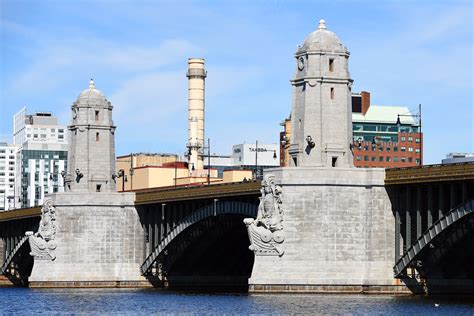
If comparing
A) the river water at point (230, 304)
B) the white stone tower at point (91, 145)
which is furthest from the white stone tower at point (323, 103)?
the white stone tower at point (91, 145)

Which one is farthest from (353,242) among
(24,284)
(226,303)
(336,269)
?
(24,284)

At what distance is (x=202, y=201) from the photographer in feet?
520

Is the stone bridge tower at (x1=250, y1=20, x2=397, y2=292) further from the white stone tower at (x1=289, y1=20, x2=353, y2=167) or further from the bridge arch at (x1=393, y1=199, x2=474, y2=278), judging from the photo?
the bridge arch at (x1=393, y1=199, x2=474, y2=278)

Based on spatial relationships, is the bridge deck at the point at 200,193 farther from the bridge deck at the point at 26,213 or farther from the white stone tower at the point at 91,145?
the bridge deck at the point at 26,213

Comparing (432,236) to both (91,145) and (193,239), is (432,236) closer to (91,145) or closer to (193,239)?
(193,239)

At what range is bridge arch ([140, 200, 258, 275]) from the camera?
→ 5738 inches

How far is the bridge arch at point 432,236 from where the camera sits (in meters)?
118

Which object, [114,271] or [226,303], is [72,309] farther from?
[114,271]

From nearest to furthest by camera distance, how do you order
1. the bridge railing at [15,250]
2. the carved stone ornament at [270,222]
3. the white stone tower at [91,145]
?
the carved stone ornament at [270,222] < the white stone tower at [91,145] < the bridge railing at [15,250]

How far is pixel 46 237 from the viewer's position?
169500 mm

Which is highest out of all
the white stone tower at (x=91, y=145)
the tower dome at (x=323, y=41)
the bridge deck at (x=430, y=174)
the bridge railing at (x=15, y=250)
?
the tower dome at (x=323, y=41)

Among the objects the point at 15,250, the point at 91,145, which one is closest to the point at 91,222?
the point at 91,145

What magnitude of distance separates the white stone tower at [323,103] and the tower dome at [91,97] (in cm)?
4501

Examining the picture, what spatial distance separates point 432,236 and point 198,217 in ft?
128
